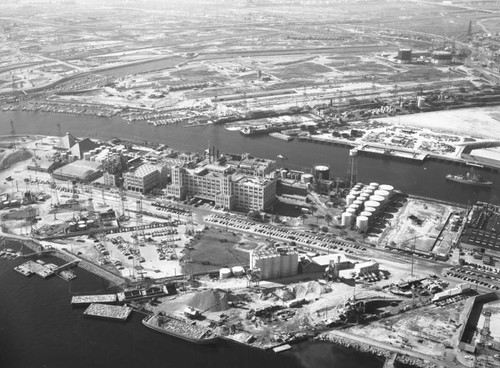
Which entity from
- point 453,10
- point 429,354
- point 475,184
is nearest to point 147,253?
point 429,354

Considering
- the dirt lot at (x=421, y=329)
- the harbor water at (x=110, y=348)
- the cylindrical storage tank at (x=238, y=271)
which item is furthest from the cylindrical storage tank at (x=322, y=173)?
the harbor water at (x=110, y=348)

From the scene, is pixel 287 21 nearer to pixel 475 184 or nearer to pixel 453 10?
pixel 453 10

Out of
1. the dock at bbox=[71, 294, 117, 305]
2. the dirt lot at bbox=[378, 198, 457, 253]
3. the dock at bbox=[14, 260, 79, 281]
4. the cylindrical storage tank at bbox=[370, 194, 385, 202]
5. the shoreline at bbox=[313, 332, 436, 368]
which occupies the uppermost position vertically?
the cylindrical storage tank at bbox=[370, 194, 385, 202]

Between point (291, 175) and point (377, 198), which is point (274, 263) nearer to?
point (377, 198)

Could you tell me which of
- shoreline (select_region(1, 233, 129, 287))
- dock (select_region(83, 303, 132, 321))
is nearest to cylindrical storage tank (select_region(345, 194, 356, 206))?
shoreline (select_region(1, 233, 129, 287))

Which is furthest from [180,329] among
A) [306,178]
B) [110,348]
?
[306,178]

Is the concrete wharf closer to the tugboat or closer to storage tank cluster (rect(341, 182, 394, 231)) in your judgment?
storage tank cluster (rect(341, 182, 394, 231))

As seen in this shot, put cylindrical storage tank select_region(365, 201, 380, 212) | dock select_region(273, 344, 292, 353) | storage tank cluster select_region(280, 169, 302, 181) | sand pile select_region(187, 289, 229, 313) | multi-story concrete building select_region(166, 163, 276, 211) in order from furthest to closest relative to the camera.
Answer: storage tank cluster select_region(280, 169, 302, 181)
multi-story concrete building select_region(166, 163, 276, 211)
cylindrical storage tank select_region(365, 201, 380, 212)
sand pile select_region(187, 289, 229, 313)
dock select_region(273, 344, 292, 353)
